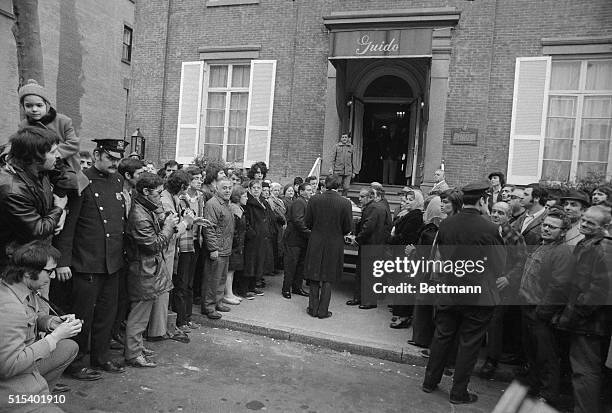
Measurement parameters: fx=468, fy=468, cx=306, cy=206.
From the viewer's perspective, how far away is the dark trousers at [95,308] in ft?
14.5

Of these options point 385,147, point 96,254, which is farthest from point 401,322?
point 385,147

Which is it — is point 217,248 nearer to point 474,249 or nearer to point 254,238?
point 254,238

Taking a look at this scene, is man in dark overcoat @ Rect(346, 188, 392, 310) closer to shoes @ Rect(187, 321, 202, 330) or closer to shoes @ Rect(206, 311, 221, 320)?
shoes @ Rect(206, 311, 221, 320)

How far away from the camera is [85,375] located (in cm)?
441

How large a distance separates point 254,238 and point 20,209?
4.09 meters

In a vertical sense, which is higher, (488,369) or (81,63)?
(81,63)

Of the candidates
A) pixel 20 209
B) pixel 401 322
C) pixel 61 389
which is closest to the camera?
pixel 20 209

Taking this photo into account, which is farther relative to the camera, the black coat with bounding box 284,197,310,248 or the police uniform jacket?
the black coat with bounding box 284,197,310,248

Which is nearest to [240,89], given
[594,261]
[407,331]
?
[407,331]

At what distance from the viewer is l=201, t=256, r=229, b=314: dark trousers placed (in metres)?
6.48

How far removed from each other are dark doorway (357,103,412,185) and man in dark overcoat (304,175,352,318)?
708 cm

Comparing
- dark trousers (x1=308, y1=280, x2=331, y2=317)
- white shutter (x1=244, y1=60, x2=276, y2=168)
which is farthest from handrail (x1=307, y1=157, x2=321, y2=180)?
dark trousers (x1=308, y1=280, x2=331, y2=317)

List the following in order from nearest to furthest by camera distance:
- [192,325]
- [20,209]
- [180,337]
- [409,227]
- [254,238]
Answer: [20,209], [180,337], [192,325], [409,227], [254,238]

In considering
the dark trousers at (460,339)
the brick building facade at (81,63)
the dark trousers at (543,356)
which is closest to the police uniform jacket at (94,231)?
the dark trousers at (460,339)
